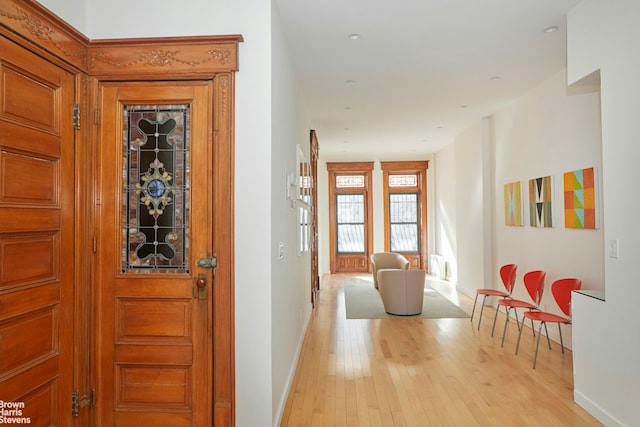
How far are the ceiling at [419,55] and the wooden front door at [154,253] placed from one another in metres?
1.28

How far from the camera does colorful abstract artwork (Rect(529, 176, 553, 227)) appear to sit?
15.1 feet

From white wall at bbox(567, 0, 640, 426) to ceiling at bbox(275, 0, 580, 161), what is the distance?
0.54m

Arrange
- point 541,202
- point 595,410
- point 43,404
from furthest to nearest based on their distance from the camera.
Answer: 1. point 541,202
2. point 595,410
3. point 43,404

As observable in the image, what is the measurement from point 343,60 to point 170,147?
7.40 feet

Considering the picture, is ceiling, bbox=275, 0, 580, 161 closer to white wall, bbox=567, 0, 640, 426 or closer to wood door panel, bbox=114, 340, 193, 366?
white wall, bbox=567, 0, 640, 426

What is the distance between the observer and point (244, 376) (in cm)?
244

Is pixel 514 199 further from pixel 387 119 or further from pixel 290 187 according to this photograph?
pixel 290 187

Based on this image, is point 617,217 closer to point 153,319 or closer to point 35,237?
point 153,319

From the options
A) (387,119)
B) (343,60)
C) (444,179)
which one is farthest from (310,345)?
(444,179)

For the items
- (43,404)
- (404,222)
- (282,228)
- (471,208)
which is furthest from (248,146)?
(404,222)

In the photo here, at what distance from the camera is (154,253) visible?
8.25 feet

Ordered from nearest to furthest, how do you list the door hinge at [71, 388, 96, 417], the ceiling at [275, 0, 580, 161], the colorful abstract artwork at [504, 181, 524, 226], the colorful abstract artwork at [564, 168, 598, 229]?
the door hinge at [71, 388, 96, 417], the ceiling at [275, 0, 580, 161], the colorful abstract artwork at [564, 168, 598, 229], the colorful abstract artwork at [504, 181, 524, 226]

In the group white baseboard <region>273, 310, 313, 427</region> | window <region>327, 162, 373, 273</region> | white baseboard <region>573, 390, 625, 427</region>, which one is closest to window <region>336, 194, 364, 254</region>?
window <region>327, 162, 373, 273</region>

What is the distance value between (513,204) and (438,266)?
4.31 m
